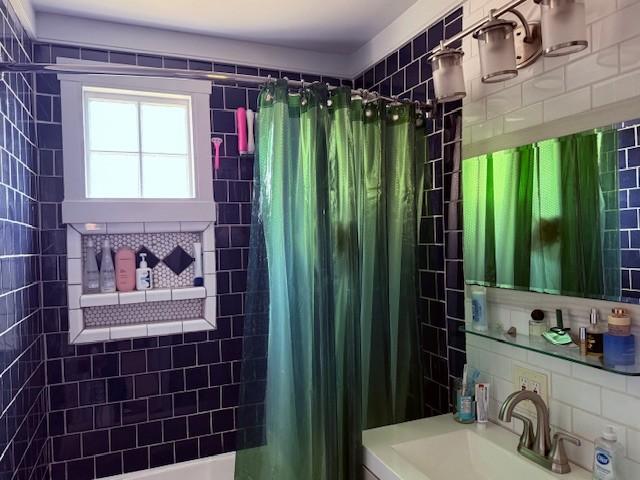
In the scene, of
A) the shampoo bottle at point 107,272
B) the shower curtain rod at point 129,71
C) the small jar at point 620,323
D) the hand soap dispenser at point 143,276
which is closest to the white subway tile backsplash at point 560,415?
the small jar at point 620,323

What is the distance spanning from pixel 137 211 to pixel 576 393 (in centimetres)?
208

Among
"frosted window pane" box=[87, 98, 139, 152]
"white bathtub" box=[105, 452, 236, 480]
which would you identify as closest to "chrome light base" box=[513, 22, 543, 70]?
"frosted window pane" box=[87, 98, 139, 152]

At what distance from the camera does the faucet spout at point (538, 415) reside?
4.62 ft

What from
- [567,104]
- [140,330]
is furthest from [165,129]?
[567,104]

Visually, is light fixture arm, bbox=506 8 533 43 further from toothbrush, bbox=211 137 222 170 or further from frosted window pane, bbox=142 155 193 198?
frosted window pane, bbox=142 155 193 198

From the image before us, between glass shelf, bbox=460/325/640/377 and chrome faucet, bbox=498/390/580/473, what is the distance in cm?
17

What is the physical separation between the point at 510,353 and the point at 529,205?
1.87 ft

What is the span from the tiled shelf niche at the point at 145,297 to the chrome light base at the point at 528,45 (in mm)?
1681

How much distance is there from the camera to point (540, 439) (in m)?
1.44

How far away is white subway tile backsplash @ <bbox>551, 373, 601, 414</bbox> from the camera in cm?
134

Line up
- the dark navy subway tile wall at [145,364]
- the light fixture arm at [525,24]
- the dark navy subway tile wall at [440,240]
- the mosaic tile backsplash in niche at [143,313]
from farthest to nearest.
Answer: the mosaic tile backsplash in niche at [143,313] < the dark navy subway tile wall at [145,364] < the dark navy subway tile wall at [440,240] < the light fixture arm at [525,24]

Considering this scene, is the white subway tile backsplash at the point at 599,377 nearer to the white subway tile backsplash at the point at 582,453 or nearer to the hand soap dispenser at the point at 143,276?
the white subway tile backsplash at the point at 582,453

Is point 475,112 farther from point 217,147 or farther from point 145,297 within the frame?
point 145,297

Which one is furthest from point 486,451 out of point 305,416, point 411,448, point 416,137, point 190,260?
point 190,260
